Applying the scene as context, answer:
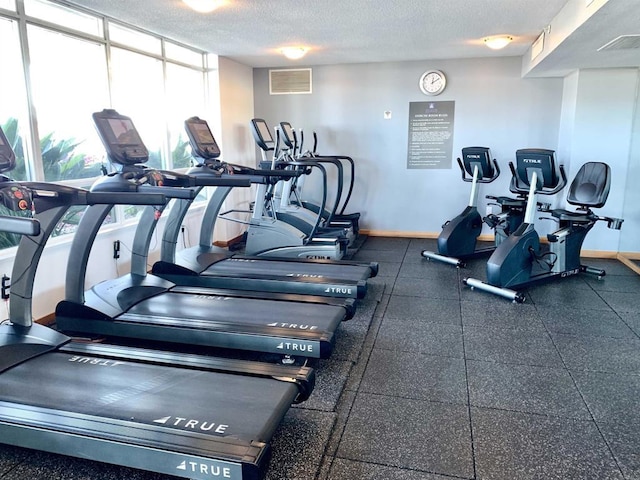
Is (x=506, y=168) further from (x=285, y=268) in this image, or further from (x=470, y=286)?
(x=285, y=268)

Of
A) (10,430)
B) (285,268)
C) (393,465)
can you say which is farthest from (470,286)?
(10,430)

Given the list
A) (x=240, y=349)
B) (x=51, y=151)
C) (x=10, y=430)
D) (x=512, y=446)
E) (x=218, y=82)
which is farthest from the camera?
(x=218, y=82)

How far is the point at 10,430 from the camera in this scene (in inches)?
85.0

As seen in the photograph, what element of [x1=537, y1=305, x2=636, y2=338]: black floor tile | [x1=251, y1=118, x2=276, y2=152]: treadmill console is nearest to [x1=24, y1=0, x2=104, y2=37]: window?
[x1=251, y1=118, x2=276, y2=152]: treadmill console

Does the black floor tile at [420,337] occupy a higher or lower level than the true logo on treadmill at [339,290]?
lower

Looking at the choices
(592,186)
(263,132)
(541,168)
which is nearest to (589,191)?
(592,186)

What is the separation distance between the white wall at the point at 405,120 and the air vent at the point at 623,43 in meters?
2.16

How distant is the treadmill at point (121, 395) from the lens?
1.97 metres

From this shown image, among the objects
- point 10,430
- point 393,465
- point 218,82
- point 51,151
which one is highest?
point 218,82

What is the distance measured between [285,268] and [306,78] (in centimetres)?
367

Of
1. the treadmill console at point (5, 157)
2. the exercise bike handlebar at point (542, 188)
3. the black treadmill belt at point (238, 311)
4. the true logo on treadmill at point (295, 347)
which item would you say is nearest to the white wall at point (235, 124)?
the black treadmill belt at point (238, 311)

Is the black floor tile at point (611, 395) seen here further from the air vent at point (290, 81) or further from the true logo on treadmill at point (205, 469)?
the air vent at point (290, 81)

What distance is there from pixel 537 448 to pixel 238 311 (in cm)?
219

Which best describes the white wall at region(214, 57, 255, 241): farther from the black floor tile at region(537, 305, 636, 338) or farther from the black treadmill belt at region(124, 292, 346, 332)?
the black floor tile at region(537, 305, 636, 338)
